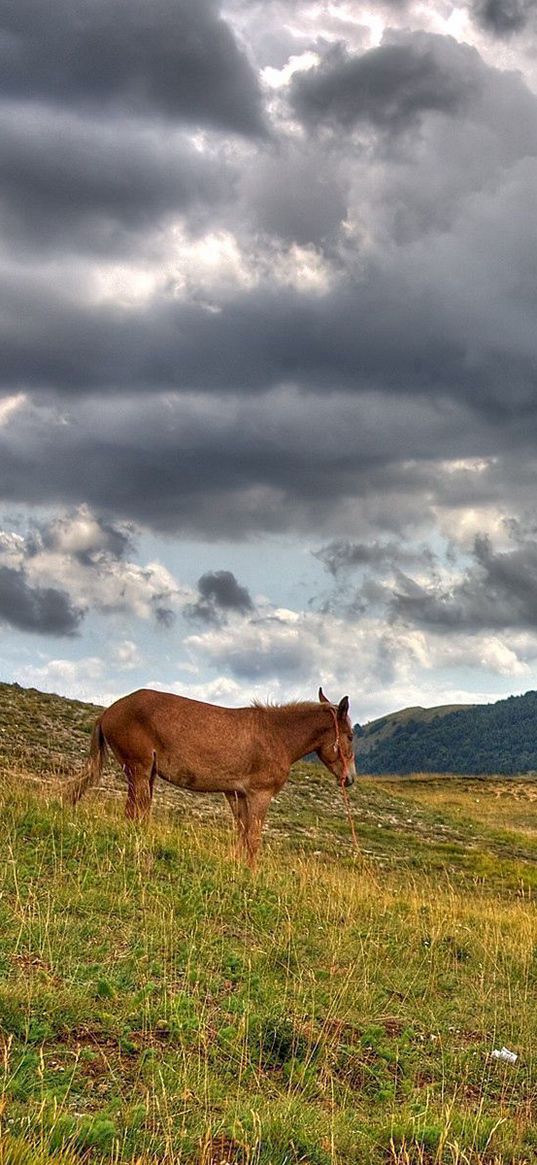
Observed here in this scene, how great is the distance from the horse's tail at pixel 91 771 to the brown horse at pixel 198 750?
0.05 ft

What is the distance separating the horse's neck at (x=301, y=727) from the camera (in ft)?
59.0

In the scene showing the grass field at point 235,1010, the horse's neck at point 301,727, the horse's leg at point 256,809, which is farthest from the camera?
the horse's neck at point 301,727

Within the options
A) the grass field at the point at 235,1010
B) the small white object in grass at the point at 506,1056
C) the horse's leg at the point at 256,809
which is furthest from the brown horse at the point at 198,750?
the small white object in grass at the point at 506,1056

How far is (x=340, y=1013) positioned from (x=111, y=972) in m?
2.35

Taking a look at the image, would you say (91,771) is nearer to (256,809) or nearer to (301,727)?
(256,809)

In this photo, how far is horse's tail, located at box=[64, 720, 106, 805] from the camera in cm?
1691

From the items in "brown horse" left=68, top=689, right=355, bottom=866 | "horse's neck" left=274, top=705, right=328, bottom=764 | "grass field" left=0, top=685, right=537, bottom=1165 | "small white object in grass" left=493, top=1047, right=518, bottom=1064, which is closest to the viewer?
"grass field" left=0, top=685, right=537, bottom=1165

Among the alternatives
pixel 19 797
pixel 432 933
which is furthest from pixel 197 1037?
pixel 19 797

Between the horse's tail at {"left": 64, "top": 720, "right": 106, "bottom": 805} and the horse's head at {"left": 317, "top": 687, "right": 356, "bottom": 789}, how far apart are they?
3.93m

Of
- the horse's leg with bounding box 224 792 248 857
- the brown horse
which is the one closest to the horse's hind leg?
the brown horse

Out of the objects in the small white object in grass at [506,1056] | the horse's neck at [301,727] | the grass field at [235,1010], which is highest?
the horse's neck at [301,727]

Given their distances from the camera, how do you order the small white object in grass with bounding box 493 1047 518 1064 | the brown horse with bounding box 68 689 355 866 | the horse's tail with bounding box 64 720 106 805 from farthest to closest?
the horse's tail with bounding box 64 720 106 805
the brown horse with bounding box 68 689 355 866
the small white object in grass with bounding box 493 1047 518 1064

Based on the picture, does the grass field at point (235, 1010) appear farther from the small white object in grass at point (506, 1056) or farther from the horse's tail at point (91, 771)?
the horse's tail at point (91, 771)

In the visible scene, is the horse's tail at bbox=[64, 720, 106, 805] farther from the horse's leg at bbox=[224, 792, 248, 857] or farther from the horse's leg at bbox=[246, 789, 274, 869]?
the horse's leg at bbox=[246, 789, 274, 869]
